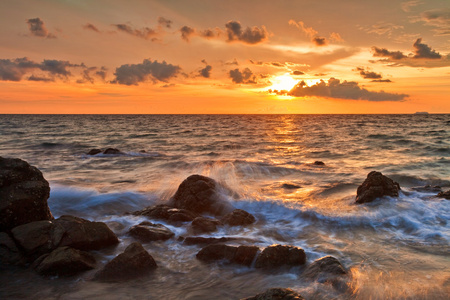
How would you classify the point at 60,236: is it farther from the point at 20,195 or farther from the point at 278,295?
the point at 278,295

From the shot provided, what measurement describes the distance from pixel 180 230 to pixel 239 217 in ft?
5.40

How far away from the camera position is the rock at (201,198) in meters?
9.94

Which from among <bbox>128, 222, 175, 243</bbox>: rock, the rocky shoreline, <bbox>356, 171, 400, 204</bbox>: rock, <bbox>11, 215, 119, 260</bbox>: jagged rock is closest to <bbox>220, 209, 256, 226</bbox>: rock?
the rocky shoreline

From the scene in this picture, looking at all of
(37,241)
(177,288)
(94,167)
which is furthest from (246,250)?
(94,167)

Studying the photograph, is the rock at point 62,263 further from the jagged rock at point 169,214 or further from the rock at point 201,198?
the rock at point 201,198

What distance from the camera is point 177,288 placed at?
208 inches

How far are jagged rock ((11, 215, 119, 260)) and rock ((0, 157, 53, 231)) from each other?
1.51 ft

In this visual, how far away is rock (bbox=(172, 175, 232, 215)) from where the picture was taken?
9.94 m

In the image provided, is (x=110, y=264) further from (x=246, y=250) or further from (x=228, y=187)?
(x=228, y=187)

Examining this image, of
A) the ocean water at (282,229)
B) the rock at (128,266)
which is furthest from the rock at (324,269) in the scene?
the rock at (128,266)

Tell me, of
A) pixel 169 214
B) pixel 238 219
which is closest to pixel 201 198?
pixel 169 214

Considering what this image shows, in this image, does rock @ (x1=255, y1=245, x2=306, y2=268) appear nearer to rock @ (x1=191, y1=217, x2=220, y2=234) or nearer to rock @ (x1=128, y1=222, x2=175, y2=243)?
rock @ (x1=191, y1=217, x2=220, y2=234)

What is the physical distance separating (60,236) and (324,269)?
4.90 m

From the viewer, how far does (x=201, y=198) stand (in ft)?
33.2
